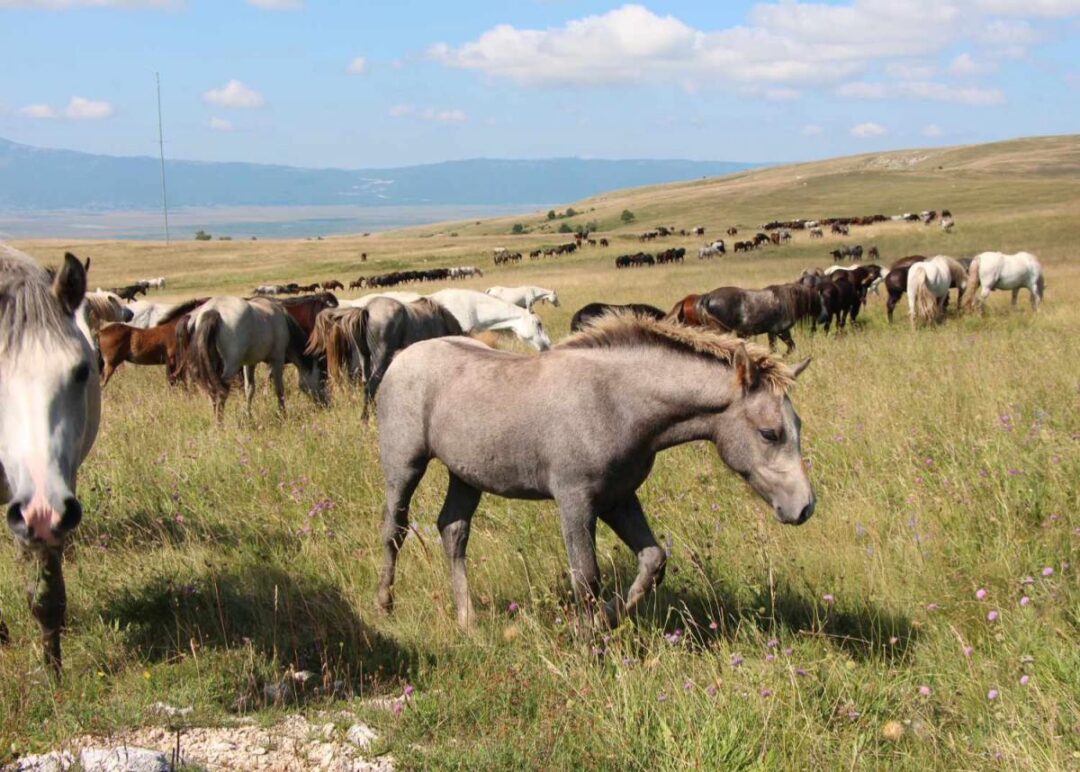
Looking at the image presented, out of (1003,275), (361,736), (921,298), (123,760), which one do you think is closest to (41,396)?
(123,760)

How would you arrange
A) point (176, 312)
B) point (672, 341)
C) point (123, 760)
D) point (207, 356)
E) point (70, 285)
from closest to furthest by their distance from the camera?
point (123, 760)
point (70, 285)
point (672, 341)
point (207, 356)
point (176, 312)

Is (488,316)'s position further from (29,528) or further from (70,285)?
(29,528)

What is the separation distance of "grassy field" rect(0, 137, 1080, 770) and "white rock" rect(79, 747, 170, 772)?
439 millimetres

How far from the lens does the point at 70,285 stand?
12.3 ft

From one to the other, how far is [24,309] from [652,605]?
10.9 feet

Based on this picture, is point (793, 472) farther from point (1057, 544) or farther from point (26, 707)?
point (26, 707)

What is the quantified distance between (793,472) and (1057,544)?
1.87 meters

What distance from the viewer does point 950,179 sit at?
10588 centimetres

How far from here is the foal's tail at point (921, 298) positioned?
1978 centimetres

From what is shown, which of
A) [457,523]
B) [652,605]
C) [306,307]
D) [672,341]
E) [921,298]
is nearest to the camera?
[672,341]

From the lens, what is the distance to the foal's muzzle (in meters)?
3.12

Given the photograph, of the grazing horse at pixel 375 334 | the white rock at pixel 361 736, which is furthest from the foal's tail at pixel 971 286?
the white rock at pixel 361 736

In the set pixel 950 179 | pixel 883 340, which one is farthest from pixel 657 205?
pixel 883 340

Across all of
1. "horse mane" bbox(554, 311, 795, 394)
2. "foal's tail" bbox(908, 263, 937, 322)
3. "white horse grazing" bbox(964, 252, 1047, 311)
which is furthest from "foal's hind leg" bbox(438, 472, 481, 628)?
"white horse grazing" bbox(964, 252, 1047, 311)
